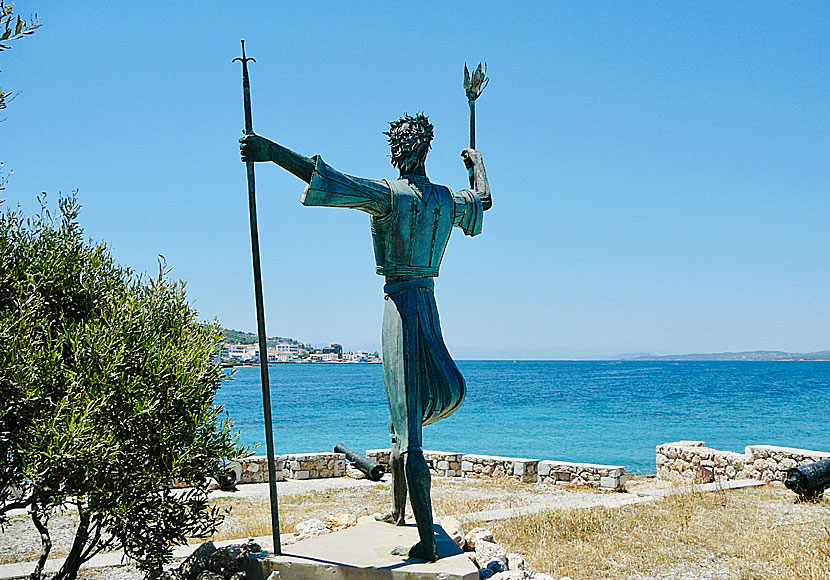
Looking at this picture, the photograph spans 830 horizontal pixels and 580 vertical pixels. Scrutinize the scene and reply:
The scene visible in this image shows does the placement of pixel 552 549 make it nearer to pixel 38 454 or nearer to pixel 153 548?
pixel 153 548

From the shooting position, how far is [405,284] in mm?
5875

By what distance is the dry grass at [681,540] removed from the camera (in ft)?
25.9

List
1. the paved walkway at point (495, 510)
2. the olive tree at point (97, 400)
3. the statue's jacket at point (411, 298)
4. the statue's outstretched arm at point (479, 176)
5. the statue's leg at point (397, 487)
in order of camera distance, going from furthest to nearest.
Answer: the paved walkway at point (495, 510), the statue's outstretched arm at point (479, 176), the statue's leg at point (397, 487), the statue's jacket at point (411, 298), the olive tree at point (97, 400)

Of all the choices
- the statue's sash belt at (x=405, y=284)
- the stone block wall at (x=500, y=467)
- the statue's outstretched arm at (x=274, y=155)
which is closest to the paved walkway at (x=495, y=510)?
the stone block wall at (x=500, y=467)

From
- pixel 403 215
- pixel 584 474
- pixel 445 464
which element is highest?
pixel 403 215

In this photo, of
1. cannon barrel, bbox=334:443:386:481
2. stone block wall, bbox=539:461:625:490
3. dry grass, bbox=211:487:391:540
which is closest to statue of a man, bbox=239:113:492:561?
dry grass, bbox=211:487:391:540

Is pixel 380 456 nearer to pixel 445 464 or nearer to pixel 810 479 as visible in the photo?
pixel 445 464

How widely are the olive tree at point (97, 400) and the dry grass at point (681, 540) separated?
3.91 meters

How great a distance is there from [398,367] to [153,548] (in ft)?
7.53

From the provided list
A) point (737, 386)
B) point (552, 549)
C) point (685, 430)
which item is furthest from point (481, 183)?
point (737, 386)

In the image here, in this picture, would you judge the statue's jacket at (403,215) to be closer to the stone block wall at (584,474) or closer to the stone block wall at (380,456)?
the stone block wall at (584,474)

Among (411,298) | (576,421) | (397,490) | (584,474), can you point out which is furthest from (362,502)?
(576,421)

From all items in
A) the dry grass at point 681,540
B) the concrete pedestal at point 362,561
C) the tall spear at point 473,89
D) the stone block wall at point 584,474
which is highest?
the tall spear at point 473,89

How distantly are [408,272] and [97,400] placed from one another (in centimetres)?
244
